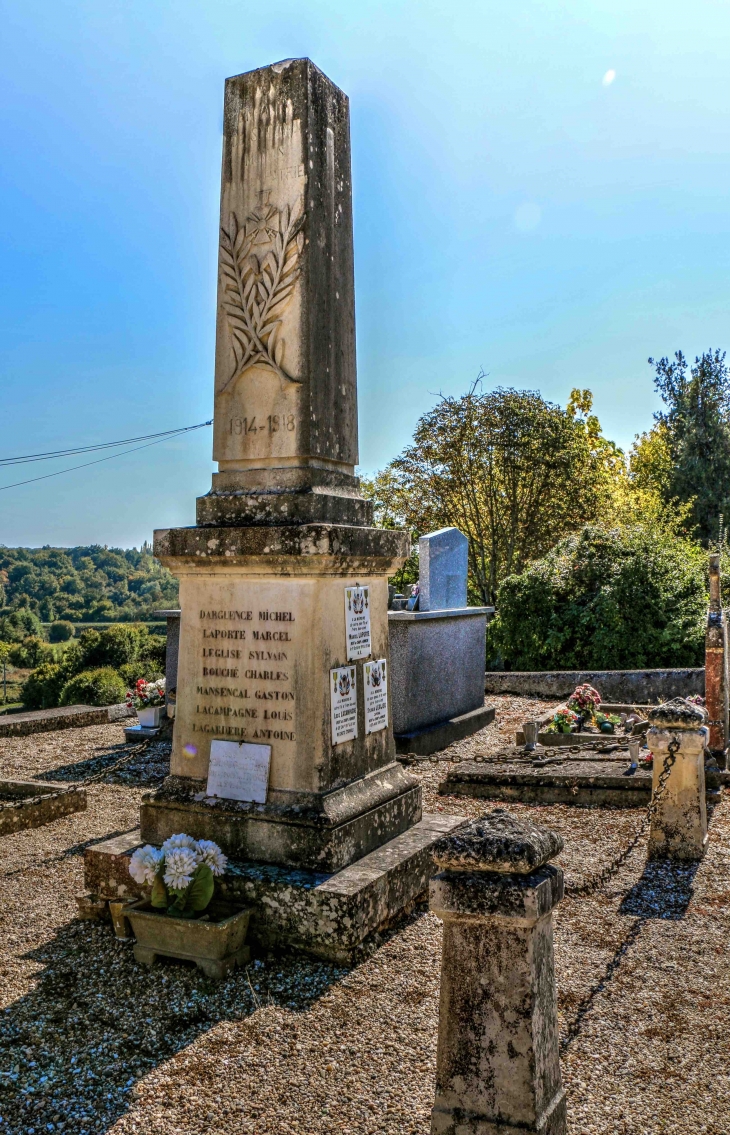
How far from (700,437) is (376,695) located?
102 ft

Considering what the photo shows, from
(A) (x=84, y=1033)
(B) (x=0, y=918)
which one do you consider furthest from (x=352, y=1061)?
(B) (x=0, y=918)

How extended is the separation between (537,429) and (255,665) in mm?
16091

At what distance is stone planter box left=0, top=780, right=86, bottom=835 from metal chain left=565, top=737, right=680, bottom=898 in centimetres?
401

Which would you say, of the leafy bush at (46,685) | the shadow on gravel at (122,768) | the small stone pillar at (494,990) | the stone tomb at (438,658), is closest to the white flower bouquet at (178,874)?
the small stone pillar at (494,990)

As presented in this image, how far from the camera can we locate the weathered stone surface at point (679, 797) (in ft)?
18.0

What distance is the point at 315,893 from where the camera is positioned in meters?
4.03

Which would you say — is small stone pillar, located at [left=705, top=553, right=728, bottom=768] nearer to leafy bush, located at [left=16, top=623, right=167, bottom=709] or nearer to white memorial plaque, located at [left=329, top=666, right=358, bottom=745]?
white memorial plaque, located at [left=329, top=666, right=358, bottom=745]

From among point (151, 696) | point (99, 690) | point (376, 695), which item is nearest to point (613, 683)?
point (151, 696)

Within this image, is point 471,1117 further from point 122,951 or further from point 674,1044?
point 122,951

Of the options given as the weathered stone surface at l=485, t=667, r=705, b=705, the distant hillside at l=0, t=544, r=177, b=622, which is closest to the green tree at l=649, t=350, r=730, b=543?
the weathered stone surface at l=485, t=667, r=705, b=705

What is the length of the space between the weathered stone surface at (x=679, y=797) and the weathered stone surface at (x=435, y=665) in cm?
393

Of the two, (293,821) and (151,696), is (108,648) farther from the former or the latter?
(293,821)

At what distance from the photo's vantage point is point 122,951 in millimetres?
4129

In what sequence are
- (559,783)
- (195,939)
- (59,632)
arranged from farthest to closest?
(59,632) → (559,783) → (195,939)
